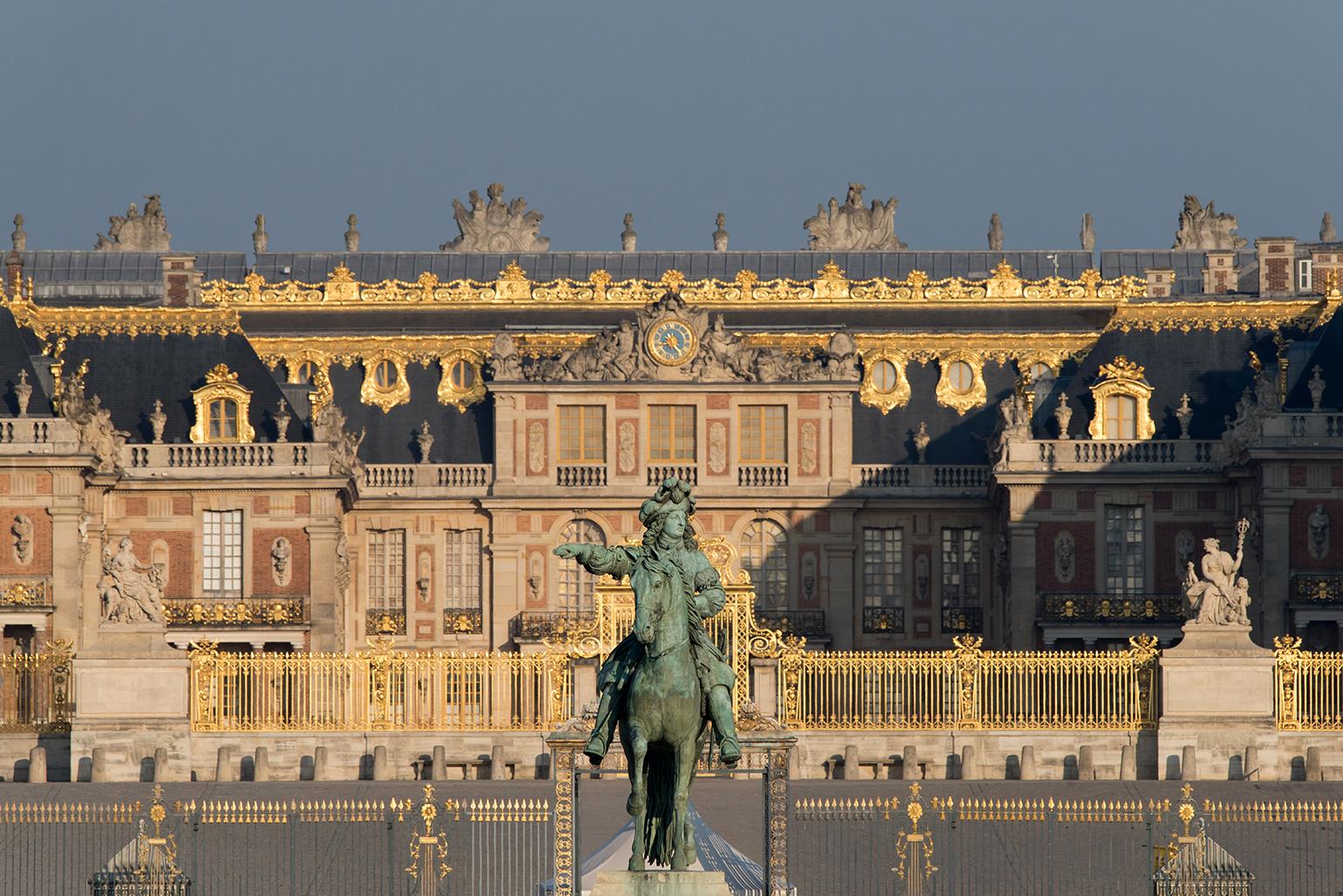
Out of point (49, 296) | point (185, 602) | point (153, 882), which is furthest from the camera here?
point (49, 296)

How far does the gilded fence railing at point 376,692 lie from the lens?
216ft

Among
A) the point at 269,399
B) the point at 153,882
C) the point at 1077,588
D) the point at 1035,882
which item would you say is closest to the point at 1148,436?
Answer: the point at 1077,588

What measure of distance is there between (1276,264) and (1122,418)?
347 inches

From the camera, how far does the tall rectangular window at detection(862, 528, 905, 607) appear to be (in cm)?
8538

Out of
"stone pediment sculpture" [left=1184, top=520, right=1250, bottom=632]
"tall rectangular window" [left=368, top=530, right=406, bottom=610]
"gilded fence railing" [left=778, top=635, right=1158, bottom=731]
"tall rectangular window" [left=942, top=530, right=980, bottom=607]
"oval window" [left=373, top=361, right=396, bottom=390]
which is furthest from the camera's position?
"oval window" [left=373, top=361, right=396, bottom=390]

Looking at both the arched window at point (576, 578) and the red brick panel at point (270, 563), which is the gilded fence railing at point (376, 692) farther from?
the arched window at point (576, 578)

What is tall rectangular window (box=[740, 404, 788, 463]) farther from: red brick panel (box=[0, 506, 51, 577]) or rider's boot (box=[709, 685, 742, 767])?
rider's boot (box=[709, 685, 742, 767])

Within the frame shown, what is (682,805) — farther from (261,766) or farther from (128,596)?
(128,596)

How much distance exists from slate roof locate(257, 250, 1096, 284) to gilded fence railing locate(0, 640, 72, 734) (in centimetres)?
2946

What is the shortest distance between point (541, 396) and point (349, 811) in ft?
109

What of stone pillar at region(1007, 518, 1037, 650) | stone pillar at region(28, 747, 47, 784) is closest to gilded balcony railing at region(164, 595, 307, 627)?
stone pillar at region(1007, 518, 1037, 650)

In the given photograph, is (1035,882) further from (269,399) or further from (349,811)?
(269,399)

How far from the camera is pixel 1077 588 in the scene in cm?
8275

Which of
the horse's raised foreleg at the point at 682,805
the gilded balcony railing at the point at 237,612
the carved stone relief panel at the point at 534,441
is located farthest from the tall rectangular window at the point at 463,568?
the horse's raised foreleg at the point at 682,805
